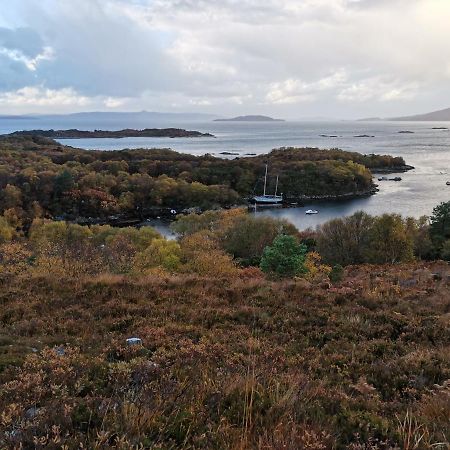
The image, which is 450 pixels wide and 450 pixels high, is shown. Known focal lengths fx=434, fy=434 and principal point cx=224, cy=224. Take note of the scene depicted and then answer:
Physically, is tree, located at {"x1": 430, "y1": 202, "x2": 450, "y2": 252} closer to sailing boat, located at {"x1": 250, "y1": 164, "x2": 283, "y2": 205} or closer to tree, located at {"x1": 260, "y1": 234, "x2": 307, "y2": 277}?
tree, located at {"x1": 260, "y1": 234, "x2": 307, "y2": 277}

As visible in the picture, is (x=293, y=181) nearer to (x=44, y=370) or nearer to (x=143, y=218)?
(x=143, y=218)

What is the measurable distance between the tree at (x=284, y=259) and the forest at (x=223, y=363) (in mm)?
2340

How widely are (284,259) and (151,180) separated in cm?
8795

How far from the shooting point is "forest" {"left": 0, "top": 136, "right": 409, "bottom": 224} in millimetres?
87688

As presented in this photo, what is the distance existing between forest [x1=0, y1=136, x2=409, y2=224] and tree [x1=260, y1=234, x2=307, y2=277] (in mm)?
68931

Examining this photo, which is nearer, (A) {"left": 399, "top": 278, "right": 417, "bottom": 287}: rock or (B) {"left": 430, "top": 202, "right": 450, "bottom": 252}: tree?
(A) {"left": 399, "top": 278, "right": 417, "bottom": 287}: rock

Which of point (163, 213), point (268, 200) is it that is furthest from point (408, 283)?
point (268, 200)

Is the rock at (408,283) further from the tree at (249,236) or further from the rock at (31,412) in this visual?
the tree at (249,236)

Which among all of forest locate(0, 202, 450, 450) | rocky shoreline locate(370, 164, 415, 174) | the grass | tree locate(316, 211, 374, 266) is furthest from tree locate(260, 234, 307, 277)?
rocky shoreline locate(370, 164, 415, 174)

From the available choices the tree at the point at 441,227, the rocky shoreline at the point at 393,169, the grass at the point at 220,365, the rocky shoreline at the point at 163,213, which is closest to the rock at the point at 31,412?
the grass at the point at 220,365

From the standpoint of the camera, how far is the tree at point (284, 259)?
53.0ft

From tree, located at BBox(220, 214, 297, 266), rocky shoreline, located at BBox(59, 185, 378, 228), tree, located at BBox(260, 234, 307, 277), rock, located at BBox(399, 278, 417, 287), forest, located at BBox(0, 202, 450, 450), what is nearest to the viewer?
forest, located at BBox(0, 202, 450, 450)

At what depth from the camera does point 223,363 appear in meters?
5.43

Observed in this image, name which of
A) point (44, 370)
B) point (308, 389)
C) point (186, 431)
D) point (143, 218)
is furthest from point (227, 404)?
point (143, 218)
